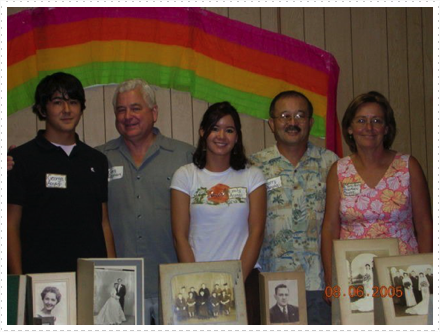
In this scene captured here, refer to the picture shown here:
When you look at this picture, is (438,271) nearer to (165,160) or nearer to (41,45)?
(165,160)

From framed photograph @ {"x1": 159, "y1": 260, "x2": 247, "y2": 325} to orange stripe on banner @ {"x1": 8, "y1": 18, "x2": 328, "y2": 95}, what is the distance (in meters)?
2.06

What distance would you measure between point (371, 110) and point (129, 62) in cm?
154

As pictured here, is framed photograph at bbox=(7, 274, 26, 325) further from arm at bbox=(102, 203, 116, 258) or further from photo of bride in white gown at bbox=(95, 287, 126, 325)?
arm at bbox=(102, 203, 116, 258)

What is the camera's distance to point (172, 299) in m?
1.97

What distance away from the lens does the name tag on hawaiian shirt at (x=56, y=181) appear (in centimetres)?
269

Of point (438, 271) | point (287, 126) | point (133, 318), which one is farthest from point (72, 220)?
point (438, 271)

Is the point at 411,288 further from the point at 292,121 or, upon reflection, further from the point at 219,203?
the point at 292,121

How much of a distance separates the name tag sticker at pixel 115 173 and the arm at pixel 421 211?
139cm

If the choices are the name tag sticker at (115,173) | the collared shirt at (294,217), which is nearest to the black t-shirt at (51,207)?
the name tag sticker at (115,173)

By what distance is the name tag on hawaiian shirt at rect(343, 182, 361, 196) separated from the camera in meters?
2.80

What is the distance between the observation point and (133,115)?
3010 mm

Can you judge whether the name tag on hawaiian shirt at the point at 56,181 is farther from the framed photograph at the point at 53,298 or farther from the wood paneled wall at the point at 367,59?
the wood paneled wall at the point at 367,59

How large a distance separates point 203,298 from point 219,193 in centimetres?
85

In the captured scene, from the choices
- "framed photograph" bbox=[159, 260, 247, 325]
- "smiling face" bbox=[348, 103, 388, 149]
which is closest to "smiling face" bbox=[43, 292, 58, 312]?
"framed photograph" bbox=[159, 260, 247, 325]
